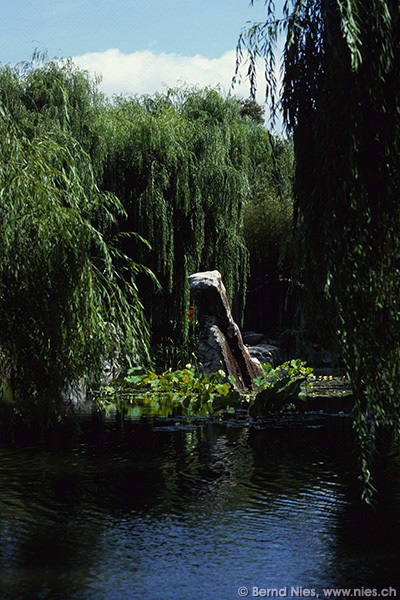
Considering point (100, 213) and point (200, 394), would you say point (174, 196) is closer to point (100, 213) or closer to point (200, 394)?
point (100, 213)

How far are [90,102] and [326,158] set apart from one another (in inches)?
482

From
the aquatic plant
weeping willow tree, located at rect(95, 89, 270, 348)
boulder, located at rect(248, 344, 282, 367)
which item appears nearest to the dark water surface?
the aquatic plant

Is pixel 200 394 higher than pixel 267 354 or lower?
lower

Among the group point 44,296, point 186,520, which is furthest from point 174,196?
point 186,520

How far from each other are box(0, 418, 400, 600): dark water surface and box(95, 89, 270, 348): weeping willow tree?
283 inches

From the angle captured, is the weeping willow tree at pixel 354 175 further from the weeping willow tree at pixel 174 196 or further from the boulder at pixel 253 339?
the boulder at pixel 253 339

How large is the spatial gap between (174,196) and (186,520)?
1094 centimetres

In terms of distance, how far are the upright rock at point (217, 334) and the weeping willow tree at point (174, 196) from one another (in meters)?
1.07

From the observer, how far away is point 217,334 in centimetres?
1622

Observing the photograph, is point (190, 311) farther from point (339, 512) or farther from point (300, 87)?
point (300, 87)

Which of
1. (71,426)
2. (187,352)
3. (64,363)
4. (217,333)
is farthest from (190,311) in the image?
(64,363)

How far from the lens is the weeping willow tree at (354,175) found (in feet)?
17.2

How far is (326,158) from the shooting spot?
5230mm

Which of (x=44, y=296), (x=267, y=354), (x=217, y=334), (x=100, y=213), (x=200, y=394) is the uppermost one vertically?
(x=100, y=213)
